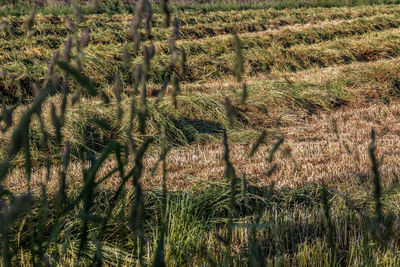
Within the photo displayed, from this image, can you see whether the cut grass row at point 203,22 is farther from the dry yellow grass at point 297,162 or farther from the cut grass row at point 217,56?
the dry yellow grass at point 297,162

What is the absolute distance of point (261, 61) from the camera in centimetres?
891

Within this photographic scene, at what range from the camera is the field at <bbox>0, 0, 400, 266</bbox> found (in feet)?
2.86

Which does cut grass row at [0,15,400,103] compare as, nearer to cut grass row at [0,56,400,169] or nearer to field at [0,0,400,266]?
field at [0,0,400,266]

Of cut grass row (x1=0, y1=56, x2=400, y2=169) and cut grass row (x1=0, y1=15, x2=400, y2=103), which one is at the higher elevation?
cut grass row (x1=0, y1=15, x2=400, y2=103)

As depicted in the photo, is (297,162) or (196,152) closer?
(297,162)

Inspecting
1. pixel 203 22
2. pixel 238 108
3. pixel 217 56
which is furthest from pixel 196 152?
pixel 203 22

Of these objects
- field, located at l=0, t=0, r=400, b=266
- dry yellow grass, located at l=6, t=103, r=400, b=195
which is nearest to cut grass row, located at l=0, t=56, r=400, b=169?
field, located at l=0, t=0, r=400, b=266

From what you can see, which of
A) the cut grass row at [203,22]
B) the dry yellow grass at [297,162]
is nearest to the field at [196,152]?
the dry yellow grass at [297,162]

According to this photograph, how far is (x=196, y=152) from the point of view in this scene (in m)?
4.52

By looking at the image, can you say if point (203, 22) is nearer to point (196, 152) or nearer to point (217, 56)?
point (217, 56)

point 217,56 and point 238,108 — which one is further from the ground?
point 217,56

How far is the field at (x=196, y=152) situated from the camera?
2.86ft

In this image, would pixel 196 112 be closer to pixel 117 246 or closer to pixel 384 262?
pixel 117 246

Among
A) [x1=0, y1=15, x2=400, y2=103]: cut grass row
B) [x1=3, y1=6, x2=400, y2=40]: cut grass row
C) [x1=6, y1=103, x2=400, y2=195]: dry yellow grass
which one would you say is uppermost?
[x1=3, y1=6, x2=400, y2=40]: cut grass row
